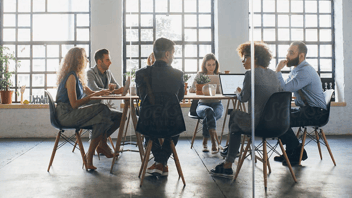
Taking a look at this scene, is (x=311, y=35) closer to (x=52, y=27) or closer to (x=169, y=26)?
(x=169, y=26)

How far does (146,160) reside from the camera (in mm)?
2178

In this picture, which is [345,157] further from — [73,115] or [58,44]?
[58,44]

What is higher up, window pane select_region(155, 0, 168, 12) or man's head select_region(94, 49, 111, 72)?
window pane select_region(155, 0, 168, 12)

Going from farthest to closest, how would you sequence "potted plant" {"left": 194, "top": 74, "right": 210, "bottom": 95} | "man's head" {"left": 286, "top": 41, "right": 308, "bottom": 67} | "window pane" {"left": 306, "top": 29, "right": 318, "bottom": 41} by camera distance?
"window pane" {"left": 306, "top": 29, "right": 318, "bottom": 41} → "potted plant" {"left": 194, "top": 74, "right": 210, "bottom": 95} → "man's head" {"left": 286, "top": 41, "right": 308, "bottom": 67}

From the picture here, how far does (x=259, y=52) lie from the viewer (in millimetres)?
1721

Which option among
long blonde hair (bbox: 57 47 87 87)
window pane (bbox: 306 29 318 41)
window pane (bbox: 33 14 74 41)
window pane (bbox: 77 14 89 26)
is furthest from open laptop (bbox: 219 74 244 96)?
window pane (bbox: 33 14 74 41)

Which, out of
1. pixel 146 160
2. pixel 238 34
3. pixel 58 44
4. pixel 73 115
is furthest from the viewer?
pixel 58 44

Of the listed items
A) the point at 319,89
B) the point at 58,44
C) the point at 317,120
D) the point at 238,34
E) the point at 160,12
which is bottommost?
the point at 317,120

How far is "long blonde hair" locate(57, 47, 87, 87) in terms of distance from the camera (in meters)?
2.52

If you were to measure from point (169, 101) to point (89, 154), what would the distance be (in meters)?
0.99

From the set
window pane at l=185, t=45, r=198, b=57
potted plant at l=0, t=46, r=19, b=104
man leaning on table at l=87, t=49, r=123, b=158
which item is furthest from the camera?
potted plant at l=0, t=46, r=19, b=104

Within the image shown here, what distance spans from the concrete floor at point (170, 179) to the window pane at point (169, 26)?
796 millimetres

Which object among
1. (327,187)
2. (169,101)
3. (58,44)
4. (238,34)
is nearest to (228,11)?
(238,34)

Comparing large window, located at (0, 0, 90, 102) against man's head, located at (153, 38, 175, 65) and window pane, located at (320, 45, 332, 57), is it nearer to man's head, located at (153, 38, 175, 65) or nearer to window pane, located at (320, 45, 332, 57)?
man's head, located at (153, 38, 175, 65)
